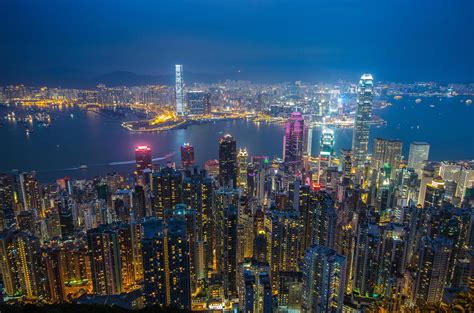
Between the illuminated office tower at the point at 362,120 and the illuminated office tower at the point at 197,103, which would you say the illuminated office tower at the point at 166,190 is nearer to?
the illuminated office tower at the point at 362,120

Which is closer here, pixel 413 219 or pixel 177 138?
pixel 413 219

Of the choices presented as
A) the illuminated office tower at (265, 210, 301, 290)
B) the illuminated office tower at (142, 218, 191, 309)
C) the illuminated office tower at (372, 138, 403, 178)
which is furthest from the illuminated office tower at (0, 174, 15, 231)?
the illuminated office tower at (372, 138, 403, 178)

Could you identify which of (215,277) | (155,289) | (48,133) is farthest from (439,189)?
(48,133)

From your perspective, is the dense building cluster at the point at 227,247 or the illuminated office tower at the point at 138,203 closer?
the dense building cluster at the point at 227,247

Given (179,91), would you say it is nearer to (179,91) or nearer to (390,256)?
(179,91)

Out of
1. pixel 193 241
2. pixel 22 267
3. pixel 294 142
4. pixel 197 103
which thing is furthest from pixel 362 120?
pixel 22 267

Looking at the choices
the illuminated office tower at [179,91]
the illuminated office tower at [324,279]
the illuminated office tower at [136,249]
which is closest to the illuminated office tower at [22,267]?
the illuminated office tower at [136,249]

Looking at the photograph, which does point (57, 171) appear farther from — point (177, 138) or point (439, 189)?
point (439, 189)

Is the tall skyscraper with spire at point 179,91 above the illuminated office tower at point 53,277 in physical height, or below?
above
